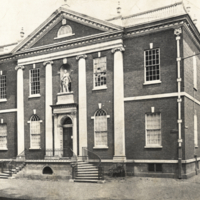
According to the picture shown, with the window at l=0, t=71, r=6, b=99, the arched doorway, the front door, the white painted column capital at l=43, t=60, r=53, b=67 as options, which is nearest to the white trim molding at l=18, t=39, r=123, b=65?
the white painted column capital at l=43, t=60, r=53, b=67

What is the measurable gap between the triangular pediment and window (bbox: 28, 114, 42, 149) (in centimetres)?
559

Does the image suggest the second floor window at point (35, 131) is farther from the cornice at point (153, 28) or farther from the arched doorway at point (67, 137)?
the cornice at point (153, 28)

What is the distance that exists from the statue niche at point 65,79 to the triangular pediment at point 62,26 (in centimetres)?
213

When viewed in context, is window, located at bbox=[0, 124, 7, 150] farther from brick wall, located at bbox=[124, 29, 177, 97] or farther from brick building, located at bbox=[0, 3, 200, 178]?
brick wall, located at bbox=[124, 29, 177, 97]

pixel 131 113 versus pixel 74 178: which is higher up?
pixel 131 113

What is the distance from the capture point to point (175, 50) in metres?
19.2

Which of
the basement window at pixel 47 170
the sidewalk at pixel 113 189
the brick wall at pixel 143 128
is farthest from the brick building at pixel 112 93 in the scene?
the sidewalk at pixel 113 189

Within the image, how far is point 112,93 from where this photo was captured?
2117 cm

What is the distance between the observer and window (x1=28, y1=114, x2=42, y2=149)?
24.2 meters

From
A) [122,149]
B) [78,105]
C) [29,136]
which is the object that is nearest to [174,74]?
[122,149]

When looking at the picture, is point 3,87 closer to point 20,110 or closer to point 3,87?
point 3,87

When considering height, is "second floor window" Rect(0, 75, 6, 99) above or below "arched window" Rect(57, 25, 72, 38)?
below

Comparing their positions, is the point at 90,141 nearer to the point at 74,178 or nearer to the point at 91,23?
the point at 74,178

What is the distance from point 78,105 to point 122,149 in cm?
453
